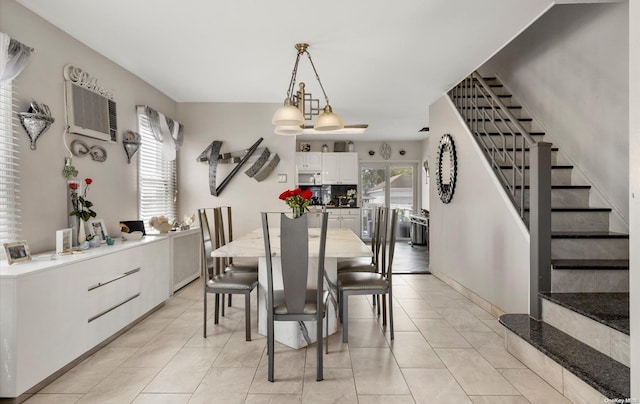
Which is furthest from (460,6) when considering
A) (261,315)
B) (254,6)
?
(261,315)

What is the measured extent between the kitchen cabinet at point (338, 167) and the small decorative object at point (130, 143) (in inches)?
196

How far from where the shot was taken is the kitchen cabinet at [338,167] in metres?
8.52

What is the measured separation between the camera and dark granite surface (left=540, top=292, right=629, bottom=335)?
212 cm

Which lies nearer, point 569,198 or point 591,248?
point 591,248

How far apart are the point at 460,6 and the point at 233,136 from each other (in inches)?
142

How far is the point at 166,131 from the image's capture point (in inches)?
184

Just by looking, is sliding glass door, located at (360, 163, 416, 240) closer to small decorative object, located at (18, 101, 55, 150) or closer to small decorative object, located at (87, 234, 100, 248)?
small decorative object, located at (87, 234, 100, 248)

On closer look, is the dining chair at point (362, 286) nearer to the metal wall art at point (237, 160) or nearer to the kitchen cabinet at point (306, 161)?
the metal wall art at point (237, 160)

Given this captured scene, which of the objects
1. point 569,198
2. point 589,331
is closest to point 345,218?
point 569,198

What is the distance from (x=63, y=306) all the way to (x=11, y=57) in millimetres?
1657

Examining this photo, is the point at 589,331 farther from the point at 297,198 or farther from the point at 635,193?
the point at 297,198

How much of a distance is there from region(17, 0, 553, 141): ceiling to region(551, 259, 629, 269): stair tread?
1976mm

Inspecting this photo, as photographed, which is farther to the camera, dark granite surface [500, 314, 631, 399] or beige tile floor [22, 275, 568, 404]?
beige tile floor [22, 275, 568, 404]

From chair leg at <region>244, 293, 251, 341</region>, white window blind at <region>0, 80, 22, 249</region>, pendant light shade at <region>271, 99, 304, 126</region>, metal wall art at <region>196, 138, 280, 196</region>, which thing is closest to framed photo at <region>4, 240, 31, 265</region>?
white window blind at <region>0, 80, 22, 249</region>
